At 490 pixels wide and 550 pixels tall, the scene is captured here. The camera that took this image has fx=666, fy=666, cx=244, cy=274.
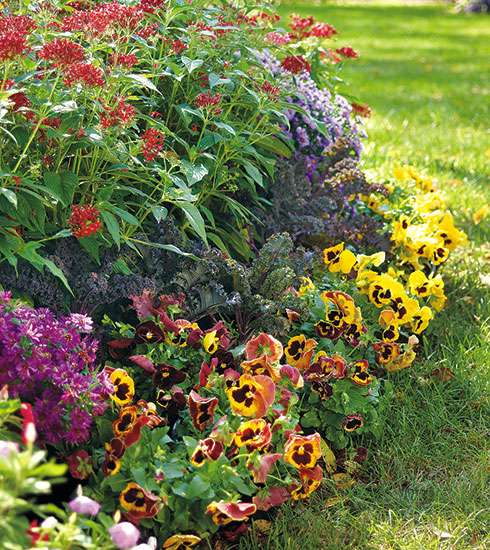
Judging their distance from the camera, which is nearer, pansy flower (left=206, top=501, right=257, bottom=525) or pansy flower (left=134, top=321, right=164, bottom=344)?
pansy flower (left=206, top=501, right=257, bottom=525)

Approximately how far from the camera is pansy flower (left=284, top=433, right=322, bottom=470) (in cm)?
198

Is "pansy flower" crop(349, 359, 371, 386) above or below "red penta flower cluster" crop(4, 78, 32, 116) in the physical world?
below

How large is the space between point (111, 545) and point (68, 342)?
0.64m

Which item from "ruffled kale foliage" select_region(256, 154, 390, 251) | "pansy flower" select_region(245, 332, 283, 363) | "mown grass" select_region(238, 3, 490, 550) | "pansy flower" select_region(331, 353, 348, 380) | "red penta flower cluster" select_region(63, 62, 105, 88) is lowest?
"mown grass" select_region(238, 3, 490, 550)

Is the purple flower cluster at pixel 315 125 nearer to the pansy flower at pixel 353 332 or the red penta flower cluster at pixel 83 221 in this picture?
the pansy flower at pixel 353 332

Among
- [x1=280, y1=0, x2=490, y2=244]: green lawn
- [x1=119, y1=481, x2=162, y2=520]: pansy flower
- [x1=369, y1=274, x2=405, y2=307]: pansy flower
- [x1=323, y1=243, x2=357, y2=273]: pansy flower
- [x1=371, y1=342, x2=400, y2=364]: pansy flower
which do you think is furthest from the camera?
[x1=280, y1=0, x2=490, y2=244]: green lawn

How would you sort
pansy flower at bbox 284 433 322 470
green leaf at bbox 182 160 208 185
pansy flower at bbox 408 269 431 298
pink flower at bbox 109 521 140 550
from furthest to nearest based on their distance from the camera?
1. pansy flower at bbox 408 269 431 298
2. green leaf at bbox 182 160 208 185
3. pansy flower at bbox 284 433 322 470
4. pink flower at bbox 109 521 140 550

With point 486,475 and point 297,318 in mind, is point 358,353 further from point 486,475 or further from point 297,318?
point 486,475

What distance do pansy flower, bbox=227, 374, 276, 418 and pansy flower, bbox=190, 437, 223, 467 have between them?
6.5 inches

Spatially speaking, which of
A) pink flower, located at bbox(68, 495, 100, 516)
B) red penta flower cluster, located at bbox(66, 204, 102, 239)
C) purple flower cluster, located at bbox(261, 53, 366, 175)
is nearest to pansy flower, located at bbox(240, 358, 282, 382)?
red penta flower cluster, located at bbox(66, 204, 102, 239)

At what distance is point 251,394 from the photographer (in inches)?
79.3

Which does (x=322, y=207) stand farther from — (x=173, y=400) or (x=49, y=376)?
(x=49, y=376)

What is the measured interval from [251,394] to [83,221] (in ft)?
2.41

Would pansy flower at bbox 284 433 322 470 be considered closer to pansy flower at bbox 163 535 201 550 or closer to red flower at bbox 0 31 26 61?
pansy flower at bbox 163 535 201 550
